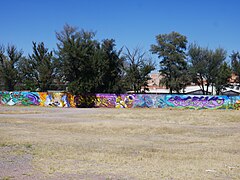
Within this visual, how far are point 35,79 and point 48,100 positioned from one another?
18380mm

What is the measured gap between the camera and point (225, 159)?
11.9 meters

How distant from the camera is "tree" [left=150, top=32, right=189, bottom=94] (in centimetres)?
6825

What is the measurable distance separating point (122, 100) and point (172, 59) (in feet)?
82.4

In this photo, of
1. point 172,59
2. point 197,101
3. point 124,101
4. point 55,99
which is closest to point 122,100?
point 124,101

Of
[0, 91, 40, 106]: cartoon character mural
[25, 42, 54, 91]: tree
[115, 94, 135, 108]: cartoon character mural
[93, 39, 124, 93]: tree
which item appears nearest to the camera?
[115, 94, 135, 108]: cartoon character mural

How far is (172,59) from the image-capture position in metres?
69.5

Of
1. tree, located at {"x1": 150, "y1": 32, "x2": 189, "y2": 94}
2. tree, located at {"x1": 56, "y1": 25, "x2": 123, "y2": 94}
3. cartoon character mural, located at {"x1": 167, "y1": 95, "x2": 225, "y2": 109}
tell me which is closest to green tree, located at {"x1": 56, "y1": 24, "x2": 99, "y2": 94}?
tree, located at {"x1": 56, "y1": 25, "x2": 123, "y2": 94}

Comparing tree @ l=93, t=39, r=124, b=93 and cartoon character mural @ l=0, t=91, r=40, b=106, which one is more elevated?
tree @ l=93, t=39, r=124, b=93

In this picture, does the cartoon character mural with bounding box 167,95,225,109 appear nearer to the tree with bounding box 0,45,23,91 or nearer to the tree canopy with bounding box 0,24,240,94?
the tree canopy with bounding box 0,24,240,94

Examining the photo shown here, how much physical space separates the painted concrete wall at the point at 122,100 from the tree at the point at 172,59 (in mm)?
22029

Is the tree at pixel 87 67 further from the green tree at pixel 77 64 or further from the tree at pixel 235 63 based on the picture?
the tree at pixel 235 63

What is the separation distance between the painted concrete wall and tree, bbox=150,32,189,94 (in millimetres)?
22029

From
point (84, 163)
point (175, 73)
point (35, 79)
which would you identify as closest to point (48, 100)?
point (35, 79)

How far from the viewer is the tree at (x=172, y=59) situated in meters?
68.2
